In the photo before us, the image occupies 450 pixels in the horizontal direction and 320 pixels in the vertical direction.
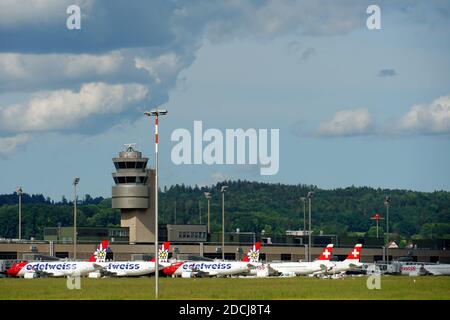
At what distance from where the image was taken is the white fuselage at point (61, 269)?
16250 centimetres

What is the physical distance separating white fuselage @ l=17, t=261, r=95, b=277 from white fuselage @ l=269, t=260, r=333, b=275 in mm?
32456

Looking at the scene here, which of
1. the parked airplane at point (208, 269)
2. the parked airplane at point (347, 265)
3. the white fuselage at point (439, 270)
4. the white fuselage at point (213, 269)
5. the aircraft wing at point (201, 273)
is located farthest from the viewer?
the white fuselage at point (439, 270)

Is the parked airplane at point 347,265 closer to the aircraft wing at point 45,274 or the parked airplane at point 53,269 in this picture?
the parked airplane at point 53,269

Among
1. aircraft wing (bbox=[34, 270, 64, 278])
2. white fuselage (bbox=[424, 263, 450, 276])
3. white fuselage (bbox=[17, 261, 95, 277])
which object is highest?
white fuselage (bbox=[17, 261, 95, 277])

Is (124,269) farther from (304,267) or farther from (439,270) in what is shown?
(439,270)

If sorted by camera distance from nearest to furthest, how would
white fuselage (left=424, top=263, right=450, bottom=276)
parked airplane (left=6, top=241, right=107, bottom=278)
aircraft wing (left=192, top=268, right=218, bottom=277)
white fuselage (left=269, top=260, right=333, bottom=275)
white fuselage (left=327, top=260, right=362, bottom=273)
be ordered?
parked airplane (left=6, top=241, right=107, bottom=278) < white fuselage (left=269, top=260, right=333, bottom=275) < white fuselage (left=327, top=260, right=362, bottom=273) < aircraft wing (left=192, top=268, right=218, bottom=277) < white fuselage (left=424, top=263, right=450, bottom=276)

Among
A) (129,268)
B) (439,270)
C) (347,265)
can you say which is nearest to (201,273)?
(129,268)

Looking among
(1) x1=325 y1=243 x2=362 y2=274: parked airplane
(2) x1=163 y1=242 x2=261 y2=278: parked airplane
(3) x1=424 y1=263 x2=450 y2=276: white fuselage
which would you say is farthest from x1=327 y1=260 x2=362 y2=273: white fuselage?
(3) x1=424 y1=263 x2=450 y2=276: white fuselage

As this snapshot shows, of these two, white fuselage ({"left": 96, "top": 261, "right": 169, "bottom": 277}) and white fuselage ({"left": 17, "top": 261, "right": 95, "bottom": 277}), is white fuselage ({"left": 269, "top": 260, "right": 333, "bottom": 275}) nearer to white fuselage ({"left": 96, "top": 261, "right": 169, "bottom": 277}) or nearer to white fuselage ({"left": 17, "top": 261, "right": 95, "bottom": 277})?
white fuselage ({"left": 96, "top": 261, "right": 169, "bottom": 277})

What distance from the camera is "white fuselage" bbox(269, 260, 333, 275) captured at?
16762 centimetres

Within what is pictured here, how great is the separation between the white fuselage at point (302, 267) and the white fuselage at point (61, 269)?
32.5 metres

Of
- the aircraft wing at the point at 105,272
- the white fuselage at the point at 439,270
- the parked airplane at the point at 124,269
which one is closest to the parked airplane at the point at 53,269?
the aircraft wing at the point at 105,272
